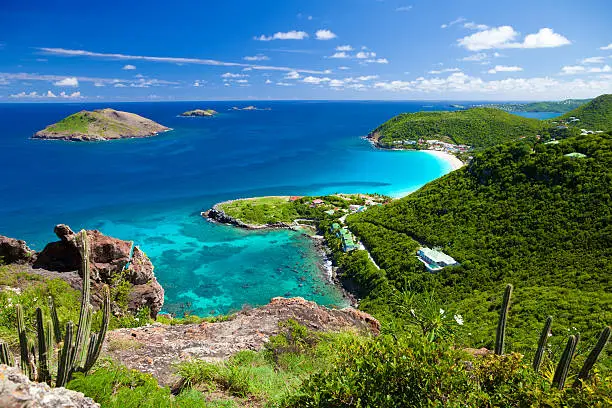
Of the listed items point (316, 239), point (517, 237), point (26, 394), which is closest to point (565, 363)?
point (26, 394)

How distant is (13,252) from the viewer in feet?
76.2

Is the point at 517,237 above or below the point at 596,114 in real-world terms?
below

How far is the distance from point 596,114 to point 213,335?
6857 inches

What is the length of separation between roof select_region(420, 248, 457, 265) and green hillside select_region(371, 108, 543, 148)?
98.9 metres

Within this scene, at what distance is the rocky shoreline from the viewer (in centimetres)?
4016

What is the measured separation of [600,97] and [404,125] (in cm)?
8960

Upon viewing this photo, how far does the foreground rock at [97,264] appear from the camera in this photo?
23.3 metres

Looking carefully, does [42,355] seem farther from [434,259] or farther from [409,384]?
[434,259]

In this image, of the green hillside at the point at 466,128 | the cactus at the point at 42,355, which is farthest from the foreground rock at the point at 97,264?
the green hillside at the point at 466,128

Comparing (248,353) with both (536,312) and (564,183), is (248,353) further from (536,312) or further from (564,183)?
(564,183)

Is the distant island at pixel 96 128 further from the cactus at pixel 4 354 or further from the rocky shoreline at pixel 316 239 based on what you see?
the cactus at pixel 4 354

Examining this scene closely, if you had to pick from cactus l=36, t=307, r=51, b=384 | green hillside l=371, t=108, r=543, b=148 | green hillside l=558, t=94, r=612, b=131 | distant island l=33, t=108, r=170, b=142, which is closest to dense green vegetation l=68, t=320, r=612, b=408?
cactus l=36, t=307, r=51, b=384

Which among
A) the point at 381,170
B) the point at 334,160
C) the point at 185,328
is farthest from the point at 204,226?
the point at 334,160

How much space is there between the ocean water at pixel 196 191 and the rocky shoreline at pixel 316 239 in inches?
37.3
